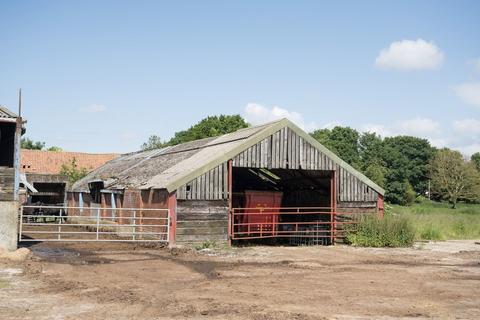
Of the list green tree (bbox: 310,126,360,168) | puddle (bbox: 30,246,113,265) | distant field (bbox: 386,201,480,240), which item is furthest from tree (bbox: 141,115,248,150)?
puddle (bbox: 30,246,113,265)

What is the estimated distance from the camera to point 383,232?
22500 millimetres

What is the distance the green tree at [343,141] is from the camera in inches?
3163

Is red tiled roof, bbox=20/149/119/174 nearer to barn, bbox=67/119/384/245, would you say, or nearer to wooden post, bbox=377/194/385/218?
barn, bbox=67/119/384/245

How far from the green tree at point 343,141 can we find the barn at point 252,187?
53.5 meters

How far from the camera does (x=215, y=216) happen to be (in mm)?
21156

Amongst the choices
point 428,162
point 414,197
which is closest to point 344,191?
point 414,197

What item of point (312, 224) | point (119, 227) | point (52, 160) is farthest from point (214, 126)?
point (312, 224)

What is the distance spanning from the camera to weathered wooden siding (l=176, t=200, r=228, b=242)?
67.4 ft

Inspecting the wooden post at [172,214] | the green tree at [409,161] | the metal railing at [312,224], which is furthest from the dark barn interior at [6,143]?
the green tree at [409,161]

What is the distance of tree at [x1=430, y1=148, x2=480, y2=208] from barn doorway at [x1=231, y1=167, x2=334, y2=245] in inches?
1825

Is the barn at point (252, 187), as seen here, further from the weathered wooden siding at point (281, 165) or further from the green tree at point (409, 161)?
the green tree at point (409, 161)

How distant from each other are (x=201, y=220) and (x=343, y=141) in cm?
6296

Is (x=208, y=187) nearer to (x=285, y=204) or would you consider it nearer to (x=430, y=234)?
(x=285, y=204)

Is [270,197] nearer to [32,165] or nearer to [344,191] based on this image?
[344,191]
